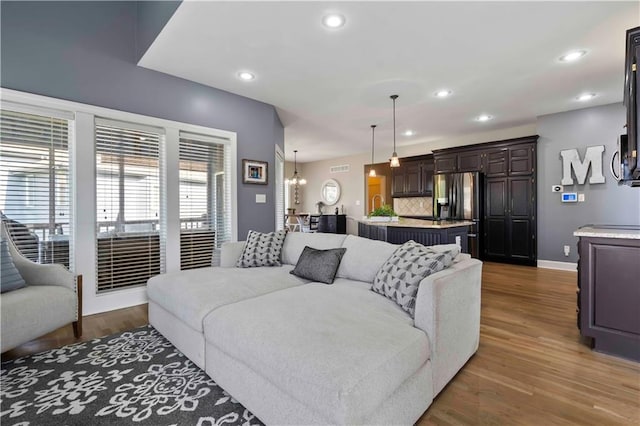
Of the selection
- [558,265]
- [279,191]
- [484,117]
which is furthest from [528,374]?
[484,117]

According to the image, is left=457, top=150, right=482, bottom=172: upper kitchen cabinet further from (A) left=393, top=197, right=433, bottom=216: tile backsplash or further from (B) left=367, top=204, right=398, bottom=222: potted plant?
(B) left=367, top=204, right=398, bottom=222: potted plant

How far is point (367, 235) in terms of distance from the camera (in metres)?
4.83

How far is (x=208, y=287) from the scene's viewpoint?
2.24 m

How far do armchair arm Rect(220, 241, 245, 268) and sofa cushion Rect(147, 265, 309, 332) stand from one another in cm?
27

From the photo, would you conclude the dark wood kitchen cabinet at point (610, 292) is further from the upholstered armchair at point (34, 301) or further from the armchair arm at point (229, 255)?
the upholstered armchair at point (34, 301)

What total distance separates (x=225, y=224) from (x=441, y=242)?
2.96 m

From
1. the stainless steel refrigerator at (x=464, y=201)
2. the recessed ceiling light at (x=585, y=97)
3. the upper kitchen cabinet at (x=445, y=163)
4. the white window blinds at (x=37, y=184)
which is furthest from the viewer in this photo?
the upper kitchen cabinet at (x=445, y=163)

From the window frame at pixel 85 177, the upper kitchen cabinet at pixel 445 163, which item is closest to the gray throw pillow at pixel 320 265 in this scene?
the window frame at pixel 85 177

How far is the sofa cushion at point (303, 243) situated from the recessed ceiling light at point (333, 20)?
6.15 ft

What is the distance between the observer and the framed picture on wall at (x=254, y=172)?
432cm

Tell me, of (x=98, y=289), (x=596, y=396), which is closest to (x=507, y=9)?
(x=596, y=396)

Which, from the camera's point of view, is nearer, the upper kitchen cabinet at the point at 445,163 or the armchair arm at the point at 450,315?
the armchair arm at the point at 450,315

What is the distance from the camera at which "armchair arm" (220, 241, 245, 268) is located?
3.11 m

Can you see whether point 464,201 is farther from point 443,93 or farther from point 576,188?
point 443,93
